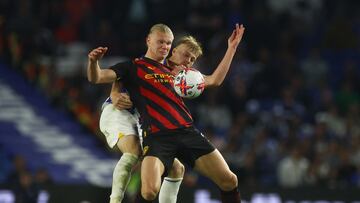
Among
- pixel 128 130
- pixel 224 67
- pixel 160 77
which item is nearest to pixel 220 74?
pixel 224 67

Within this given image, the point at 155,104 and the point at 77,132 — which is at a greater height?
the point at 155,104

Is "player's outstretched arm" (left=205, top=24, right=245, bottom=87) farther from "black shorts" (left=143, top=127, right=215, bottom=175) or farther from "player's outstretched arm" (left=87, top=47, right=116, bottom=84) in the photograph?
"player's outstretched arm" (left=87, top=47, right=116, bottom=84)

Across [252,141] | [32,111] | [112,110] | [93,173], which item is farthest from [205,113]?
A: [112,110]

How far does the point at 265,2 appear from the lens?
1692 centimetres

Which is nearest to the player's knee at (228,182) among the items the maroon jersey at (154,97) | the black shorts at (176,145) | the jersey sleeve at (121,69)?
the black shorts at (176,145)

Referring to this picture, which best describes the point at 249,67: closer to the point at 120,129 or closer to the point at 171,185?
the point at 120,129

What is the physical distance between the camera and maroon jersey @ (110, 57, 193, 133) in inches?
325

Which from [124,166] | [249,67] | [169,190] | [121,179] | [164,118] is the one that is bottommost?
[169,190]

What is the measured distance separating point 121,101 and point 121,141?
0.35 meters

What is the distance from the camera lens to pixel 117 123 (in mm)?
8750

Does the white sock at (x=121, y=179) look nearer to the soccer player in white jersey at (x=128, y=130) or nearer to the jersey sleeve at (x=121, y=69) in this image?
the soccer player in white jersey at (x=128, y=130)

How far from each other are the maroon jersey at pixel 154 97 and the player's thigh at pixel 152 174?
0.32 meters

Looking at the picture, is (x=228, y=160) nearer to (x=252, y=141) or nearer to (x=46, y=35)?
(x=252, y=141)

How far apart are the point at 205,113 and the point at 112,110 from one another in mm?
6036
